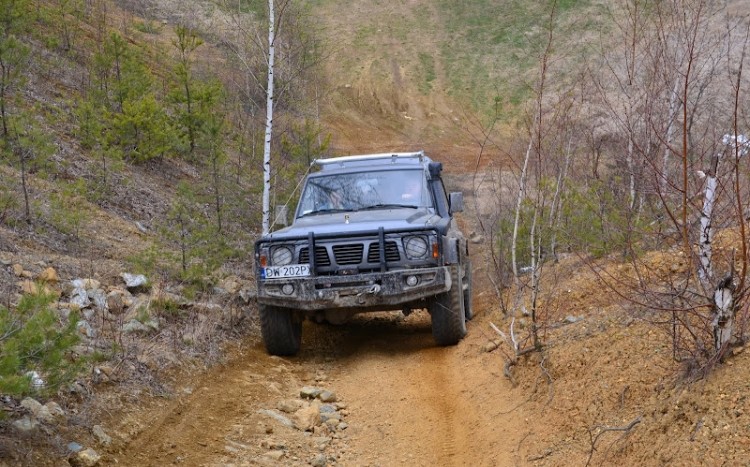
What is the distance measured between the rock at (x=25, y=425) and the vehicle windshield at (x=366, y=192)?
15.8ft

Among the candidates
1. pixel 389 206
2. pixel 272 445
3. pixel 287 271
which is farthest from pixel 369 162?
pixel 272 445

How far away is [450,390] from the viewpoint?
766 centimetres

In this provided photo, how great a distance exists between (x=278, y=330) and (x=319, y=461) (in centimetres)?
296

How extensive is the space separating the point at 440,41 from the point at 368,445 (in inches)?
1611

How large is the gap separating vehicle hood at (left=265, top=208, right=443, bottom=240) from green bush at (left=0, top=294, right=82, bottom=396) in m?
3.44

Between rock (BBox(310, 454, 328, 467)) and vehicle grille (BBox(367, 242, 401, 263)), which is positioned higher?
vehicle grille (BBox(367, 242, 401, 263))

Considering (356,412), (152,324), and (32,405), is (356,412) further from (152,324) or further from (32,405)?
(32,405)

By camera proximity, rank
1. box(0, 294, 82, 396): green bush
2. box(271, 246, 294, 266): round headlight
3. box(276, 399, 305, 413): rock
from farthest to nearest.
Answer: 1. box(271, 246, 294, 266): round headlight
2. box(276, 399, 305, 413): rock
3. box(0, 294, 82, 396): green bush

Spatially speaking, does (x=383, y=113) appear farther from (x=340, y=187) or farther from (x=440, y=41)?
(x=340, y=187)

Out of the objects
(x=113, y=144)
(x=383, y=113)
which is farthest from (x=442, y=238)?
(x=383, y=113)

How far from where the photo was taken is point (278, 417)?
22.5ft

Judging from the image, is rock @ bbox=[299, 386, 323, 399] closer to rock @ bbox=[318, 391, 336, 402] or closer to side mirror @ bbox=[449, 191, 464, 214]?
rock @ bbox=[318, 391, 336, 402]

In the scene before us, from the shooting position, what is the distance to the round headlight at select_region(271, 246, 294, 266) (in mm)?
8448

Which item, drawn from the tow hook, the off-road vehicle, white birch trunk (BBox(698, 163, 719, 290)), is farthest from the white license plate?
white birch trunk (BBox(698, 163, 719, 290))
